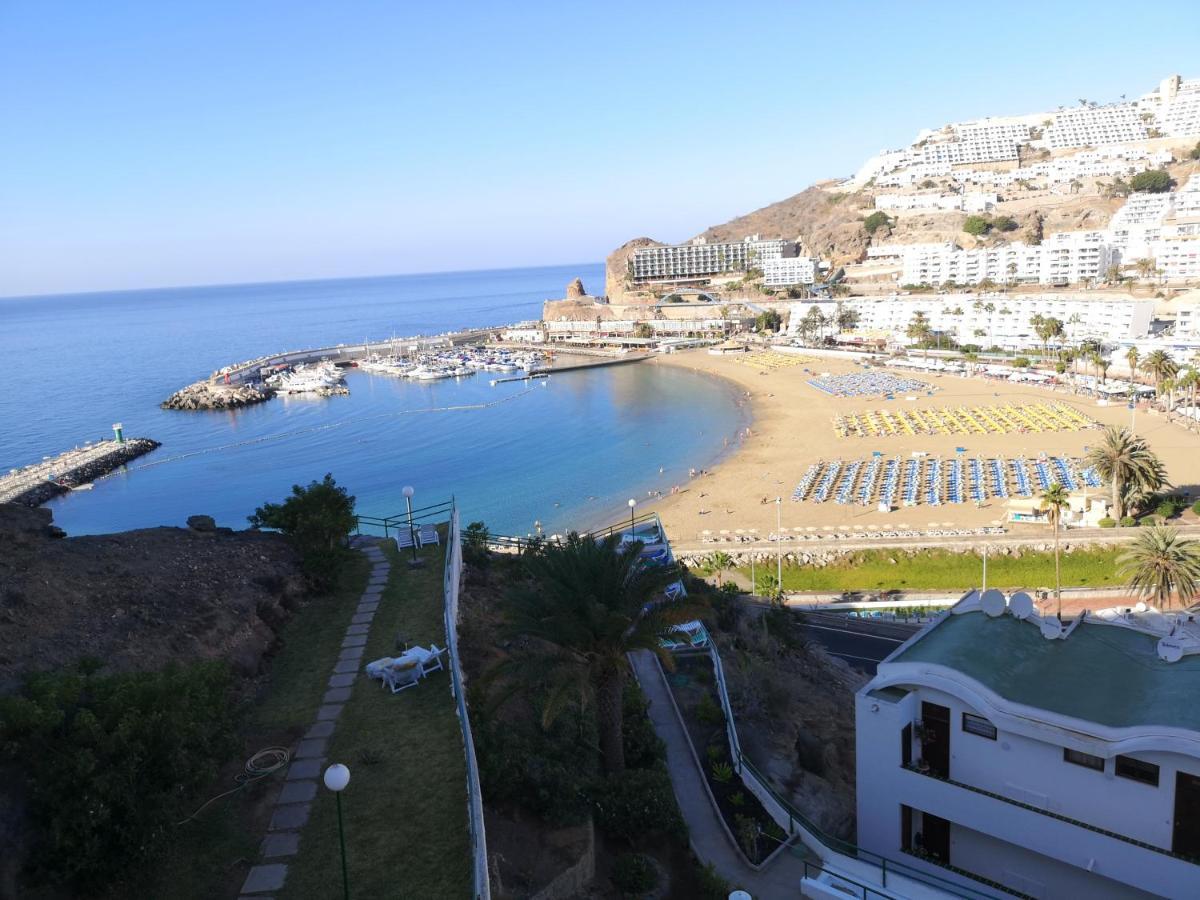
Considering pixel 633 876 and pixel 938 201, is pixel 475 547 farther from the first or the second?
pixel 938 201

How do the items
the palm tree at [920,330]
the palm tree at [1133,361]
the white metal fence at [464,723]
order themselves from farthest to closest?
the palm tree at [920,330] < the palm tree at [1133,361] < the white metal fence at [464,723]

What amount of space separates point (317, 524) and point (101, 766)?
7.06m

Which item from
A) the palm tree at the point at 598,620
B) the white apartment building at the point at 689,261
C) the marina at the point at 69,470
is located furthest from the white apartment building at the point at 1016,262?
the palm tree at the point at 598,620

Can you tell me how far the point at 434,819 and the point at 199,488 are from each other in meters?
44.1

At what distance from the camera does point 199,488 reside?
1829 inches

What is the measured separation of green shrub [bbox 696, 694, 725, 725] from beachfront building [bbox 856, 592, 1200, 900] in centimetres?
243

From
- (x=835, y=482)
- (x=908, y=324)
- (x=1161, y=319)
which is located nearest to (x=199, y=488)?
(x=835, y=482)

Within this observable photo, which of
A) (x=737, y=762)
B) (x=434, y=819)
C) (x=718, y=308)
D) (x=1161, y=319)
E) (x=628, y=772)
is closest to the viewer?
(x=434, y=819)

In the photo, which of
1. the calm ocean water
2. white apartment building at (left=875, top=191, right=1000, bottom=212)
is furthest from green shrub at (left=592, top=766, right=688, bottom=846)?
white apartment building at (left=875, top=191, right=1000, bottom=212)

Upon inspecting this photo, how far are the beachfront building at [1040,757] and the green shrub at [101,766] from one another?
803 centimetres

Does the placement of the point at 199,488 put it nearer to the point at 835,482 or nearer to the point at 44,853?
the point at 835,482

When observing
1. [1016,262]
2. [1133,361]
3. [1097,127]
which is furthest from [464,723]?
[1097,127]

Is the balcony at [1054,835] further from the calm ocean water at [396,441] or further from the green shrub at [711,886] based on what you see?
the calm ocean water at [396,441]

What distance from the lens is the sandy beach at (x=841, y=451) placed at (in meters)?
32.5
